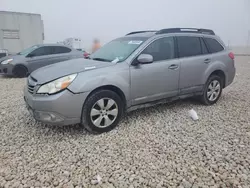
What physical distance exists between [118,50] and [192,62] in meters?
1.46

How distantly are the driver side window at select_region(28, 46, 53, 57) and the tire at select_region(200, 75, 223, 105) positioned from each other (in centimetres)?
683

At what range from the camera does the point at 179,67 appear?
3.92m

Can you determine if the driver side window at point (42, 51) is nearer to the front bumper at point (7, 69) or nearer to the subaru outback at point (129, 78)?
the front bumper at point (7, 69)

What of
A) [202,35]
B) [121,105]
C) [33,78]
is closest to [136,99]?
[121,105]

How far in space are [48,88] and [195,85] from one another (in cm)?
281

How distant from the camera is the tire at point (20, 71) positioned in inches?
326

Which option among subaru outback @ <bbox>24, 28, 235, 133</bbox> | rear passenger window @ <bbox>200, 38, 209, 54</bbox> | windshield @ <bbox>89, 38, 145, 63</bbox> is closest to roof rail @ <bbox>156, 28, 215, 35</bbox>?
subaru outback @ <bbox>24, 28, 235, 133</bbox>

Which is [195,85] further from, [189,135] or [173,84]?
[189,135]

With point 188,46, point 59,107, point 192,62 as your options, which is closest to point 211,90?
point 192,62

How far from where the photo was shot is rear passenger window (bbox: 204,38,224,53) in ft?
14.7

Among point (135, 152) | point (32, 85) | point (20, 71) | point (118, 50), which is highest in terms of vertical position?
point (118, 50)

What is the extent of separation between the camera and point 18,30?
1700cm

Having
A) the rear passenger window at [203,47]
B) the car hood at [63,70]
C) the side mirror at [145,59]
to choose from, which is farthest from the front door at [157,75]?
the rear passenger window at [203,47]

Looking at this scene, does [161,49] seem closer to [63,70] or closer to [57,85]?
[63,70]
